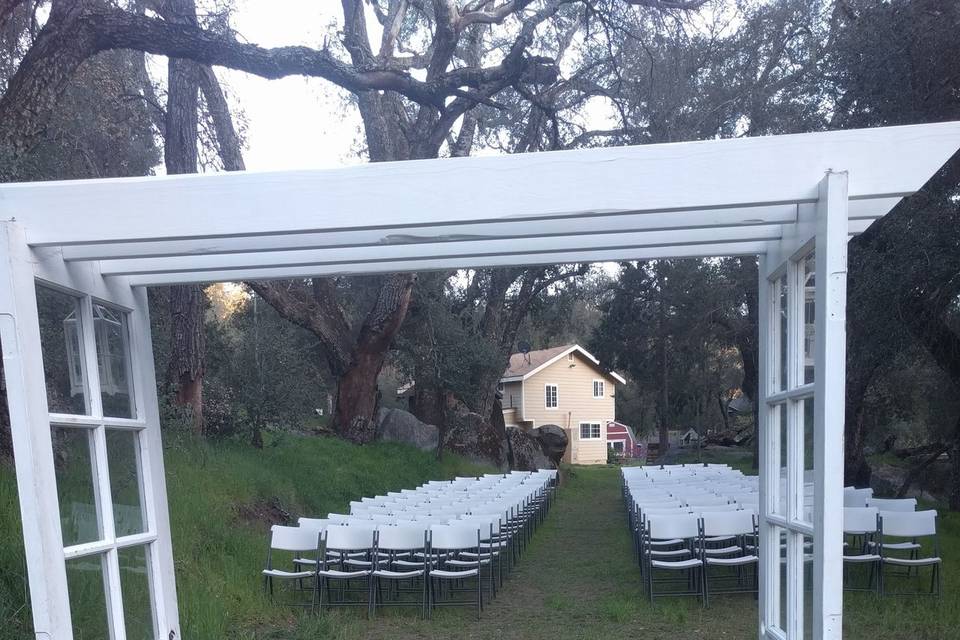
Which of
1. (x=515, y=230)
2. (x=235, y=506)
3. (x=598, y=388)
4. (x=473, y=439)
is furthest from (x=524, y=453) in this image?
A: (x=515, y=230)

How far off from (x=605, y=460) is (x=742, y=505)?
33.3 m

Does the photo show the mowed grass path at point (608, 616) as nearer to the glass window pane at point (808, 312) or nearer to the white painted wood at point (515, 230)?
the glass window pane at point (808, 312)

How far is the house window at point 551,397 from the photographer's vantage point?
40062mm

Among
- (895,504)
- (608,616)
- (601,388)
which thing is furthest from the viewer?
(601,388)

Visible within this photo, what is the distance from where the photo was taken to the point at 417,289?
63.0 ft

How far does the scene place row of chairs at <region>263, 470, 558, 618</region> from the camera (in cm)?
815

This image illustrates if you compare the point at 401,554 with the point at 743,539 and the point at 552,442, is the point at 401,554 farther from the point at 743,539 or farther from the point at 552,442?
the point at 552,442

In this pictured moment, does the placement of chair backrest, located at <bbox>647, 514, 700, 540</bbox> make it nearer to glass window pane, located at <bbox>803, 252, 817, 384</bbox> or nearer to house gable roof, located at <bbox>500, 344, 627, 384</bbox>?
glass window pane, located at <bbox>803, 252, 817, 384</bbox>

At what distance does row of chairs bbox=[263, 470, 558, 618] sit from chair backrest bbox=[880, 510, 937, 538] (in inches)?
151

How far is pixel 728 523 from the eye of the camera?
27.1 ft

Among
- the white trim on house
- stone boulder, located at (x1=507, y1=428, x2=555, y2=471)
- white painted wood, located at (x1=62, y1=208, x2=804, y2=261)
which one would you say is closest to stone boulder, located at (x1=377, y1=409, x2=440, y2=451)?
stone boulder, located at (x1=507, y1=428, x2=555, y2=471)

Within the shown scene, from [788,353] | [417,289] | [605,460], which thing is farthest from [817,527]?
[605,460]

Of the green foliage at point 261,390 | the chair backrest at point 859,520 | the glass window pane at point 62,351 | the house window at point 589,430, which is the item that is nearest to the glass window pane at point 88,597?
the glass window pane at point 62,351

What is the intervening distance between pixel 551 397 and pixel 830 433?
1491 inches
